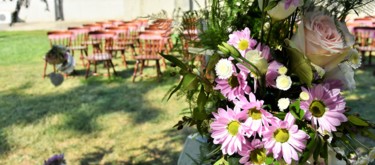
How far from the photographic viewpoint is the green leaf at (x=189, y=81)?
1.19 m

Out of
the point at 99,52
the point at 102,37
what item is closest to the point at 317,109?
the point at 102,37

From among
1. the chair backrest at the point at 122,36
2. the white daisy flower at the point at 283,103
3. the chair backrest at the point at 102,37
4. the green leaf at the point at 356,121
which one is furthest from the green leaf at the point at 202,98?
the chair backrest at the point at 122,36

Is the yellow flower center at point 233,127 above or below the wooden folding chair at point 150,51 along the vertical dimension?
above

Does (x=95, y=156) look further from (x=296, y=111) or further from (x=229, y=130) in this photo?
(x=296, y=111)

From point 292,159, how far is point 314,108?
0.54ft

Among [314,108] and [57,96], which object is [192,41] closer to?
[314,108]

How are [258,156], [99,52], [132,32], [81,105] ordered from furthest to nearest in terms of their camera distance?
[132,32] < [99,52] < [81,105] < [258,156]

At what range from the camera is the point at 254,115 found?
1.18m

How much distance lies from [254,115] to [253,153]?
0.13m

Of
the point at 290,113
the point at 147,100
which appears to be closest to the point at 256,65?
the point at 290,113

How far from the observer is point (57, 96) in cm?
625

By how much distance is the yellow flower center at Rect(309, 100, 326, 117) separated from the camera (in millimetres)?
1170

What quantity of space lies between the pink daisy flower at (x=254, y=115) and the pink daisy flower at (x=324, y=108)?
0.12 meters

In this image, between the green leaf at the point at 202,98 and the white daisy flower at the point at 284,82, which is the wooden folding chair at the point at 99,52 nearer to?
the green leaf at the point at 202,98
